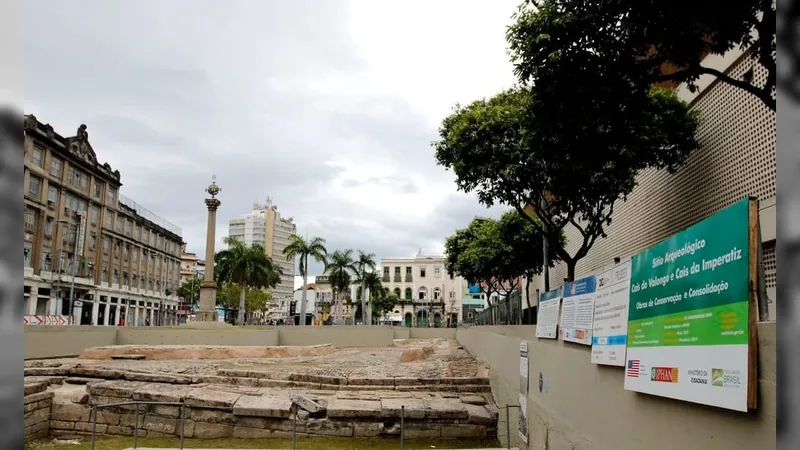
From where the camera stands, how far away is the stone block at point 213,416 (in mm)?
13398

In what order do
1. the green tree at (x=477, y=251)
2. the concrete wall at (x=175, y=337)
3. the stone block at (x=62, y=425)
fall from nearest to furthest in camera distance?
the stone block at (x=62, y=425)
the concrete wall at (x=175, y=337)
the green tree at (x=477, y=251)

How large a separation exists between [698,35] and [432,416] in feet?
30.9

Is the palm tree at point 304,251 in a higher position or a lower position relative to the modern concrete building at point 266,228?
lower

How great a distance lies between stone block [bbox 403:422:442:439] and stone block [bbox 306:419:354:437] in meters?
1.30

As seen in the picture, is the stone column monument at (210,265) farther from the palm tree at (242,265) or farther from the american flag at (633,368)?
the american flag at (633,368)

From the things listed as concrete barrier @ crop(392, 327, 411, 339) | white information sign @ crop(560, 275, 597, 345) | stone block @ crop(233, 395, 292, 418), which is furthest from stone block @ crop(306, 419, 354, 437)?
concrete barrier @ crop(392, 327, 411, 339)

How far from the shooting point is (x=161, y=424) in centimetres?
1366

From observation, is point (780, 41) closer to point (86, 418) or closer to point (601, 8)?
point (601, 8)

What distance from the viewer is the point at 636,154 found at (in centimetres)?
1583

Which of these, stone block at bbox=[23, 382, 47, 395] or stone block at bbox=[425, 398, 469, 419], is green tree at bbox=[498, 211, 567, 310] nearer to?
stone block at bbox=[425, 398, 469, 419]

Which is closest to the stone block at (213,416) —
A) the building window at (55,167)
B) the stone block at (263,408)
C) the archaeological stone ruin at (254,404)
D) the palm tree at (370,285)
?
the archaeological stone ruin at (254,404)

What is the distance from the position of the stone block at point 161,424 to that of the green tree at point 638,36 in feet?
37.0

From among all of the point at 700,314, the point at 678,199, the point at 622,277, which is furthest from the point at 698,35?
the point at 678,199

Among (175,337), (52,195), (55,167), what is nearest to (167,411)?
(175,337)
